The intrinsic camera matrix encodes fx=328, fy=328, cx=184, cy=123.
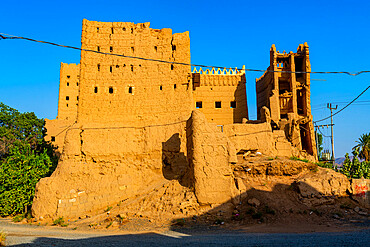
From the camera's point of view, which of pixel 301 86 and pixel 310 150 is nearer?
pixel 310 150

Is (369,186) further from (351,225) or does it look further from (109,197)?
(109,197)

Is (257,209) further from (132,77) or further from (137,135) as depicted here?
(132,77)

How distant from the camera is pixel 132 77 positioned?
752 inches

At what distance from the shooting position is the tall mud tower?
2851 cm

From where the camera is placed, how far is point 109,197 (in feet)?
53.6

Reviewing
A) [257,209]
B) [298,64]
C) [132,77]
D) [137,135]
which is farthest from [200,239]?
[298,64]

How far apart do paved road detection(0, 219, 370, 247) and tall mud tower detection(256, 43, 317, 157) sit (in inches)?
656

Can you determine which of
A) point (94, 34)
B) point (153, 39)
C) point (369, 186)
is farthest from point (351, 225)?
point (94, 34)

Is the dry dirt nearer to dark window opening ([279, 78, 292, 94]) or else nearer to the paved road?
the paved road

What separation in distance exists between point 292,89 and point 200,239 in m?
21.8

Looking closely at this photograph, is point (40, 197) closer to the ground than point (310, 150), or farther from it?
closer to the ground

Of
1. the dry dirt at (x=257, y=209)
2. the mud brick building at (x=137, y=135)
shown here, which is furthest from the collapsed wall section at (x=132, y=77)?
the dry dirt at (x=257, y=209)

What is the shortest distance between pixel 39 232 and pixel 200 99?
15.4 meters

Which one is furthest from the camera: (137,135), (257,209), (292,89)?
(292,89)
